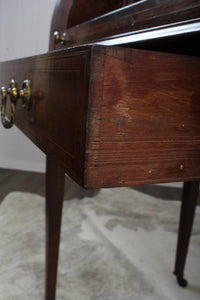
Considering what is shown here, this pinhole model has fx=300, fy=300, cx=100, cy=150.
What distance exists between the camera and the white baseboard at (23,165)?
2.13 m

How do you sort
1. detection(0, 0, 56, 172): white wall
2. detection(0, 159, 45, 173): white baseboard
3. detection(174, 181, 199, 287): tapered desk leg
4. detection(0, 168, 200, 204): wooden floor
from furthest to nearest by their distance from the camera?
detection(0, 159, 45, 173): white baseboard → detection(0, 0, 56, 172): white wall → detection(0, 168, 200, 204): wooden floor → detection(174, 181, 199, 287): tapered desk leg

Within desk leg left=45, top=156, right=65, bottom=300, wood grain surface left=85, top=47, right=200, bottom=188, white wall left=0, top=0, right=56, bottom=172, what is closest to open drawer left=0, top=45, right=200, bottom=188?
wood grain surface left=85, top=47, right=200, bottom=188

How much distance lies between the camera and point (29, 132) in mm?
580

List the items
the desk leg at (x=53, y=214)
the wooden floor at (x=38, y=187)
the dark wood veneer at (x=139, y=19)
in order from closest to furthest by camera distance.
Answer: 1. the dark wood veneer at (x=139, y=19)
2. the desk leg at (x=53, y=214)
3. the wooden floor at (x=38, y=187)

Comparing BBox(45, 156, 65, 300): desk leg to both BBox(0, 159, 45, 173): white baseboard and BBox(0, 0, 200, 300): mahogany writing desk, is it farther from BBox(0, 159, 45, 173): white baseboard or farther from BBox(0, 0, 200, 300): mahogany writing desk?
BBox(0, 159, 45, 173): white baseboard

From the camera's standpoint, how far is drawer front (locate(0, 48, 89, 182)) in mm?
311

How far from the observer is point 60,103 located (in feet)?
1.24

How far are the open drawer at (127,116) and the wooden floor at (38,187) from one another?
4.23 feet

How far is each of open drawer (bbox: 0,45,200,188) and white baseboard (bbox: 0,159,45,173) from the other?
5.89ft

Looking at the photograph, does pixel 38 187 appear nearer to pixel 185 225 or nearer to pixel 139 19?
pixel 185 225

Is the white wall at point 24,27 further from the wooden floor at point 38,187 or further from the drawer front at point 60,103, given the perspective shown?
the drawer front at point 60,103

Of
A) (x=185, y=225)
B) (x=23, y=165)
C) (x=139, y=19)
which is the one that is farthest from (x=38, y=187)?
(x=139, y=19)

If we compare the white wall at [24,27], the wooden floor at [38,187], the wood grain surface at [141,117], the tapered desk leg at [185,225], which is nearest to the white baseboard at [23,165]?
the wooden floor at [38,187]

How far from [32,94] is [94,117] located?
10.8 inches
